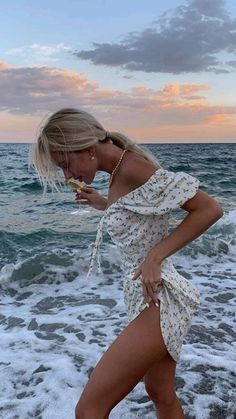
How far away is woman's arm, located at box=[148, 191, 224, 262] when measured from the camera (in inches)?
79.0

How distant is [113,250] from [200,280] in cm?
247

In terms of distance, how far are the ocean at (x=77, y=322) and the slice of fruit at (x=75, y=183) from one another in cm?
22

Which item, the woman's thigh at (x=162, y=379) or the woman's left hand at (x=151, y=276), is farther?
the woman's thigh at (x=162, y=379)

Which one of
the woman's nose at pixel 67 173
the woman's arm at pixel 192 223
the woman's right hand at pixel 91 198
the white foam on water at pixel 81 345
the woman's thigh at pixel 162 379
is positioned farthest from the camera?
the white foam on water at pixel 81 345

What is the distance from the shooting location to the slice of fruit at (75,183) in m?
2.28

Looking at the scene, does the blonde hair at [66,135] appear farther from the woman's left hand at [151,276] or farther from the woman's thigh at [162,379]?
the woman's thigh at [162,379]

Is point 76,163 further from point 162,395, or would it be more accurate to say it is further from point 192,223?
point 162,395

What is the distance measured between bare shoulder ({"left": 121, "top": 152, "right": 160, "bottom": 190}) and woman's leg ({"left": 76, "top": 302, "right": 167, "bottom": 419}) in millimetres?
546

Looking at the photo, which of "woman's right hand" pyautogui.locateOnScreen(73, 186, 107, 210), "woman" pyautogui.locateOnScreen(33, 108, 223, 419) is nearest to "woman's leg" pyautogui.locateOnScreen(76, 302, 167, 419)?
"woman" pyautogui.locateOnScreen(33, 108, 223, 419)

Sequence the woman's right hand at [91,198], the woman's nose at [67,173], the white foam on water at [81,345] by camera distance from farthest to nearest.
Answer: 1. the white foam on water at [81,345]
2. the woman's right hand at [91,198]
3. the woman's nose at [67,173]

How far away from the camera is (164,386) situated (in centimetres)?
238

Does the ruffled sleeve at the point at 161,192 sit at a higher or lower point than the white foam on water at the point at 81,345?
higher

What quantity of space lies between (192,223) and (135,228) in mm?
277

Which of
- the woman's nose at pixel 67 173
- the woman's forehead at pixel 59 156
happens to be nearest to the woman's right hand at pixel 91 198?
the woman's nose at pixel 67 173
